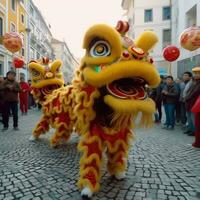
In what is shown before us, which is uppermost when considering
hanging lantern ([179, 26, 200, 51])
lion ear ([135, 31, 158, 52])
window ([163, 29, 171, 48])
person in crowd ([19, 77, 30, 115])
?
window ([163, 29, 171, 48])

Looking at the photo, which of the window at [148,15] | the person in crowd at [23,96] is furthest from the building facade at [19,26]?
the window at [148,15]

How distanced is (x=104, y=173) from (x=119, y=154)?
66 cm

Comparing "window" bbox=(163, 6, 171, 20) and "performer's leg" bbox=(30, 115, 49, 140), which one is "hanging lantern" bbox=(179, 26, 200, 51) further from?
"window" bbox=(163, 6, 171, 20)

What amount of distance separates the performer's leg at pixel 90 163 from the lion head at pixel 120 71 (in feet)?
1.22

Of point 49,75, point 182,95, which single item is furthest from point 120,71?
point 182,95

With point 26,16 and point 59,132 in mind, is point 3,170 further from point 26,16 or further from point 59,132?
point 26,16

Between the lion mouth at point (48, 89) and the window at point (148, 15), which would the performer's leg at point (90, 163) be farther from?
the window at point (148, 15)

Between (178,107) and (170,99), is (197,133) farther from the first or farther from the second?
(178,107)

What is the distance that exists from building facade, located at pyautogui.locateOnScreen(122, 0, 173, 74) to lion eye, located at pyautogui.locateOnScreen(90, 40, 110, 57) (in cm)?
2561

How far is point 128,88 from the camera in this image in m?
2.96

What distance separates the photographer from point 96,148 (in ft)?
10.8

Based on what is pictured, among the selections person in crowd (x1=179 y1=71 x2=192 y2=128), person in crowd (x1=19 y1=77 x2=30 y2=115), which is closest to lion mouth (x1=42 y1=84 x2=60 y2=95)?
person in crowd (x1=179 y1=71 x2=192 y2=128)

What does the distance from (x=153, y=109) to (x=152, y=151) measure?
2802 mm

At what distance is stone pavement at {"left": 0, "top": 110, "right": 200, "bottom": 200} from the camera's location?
Answer: 11.1ft
